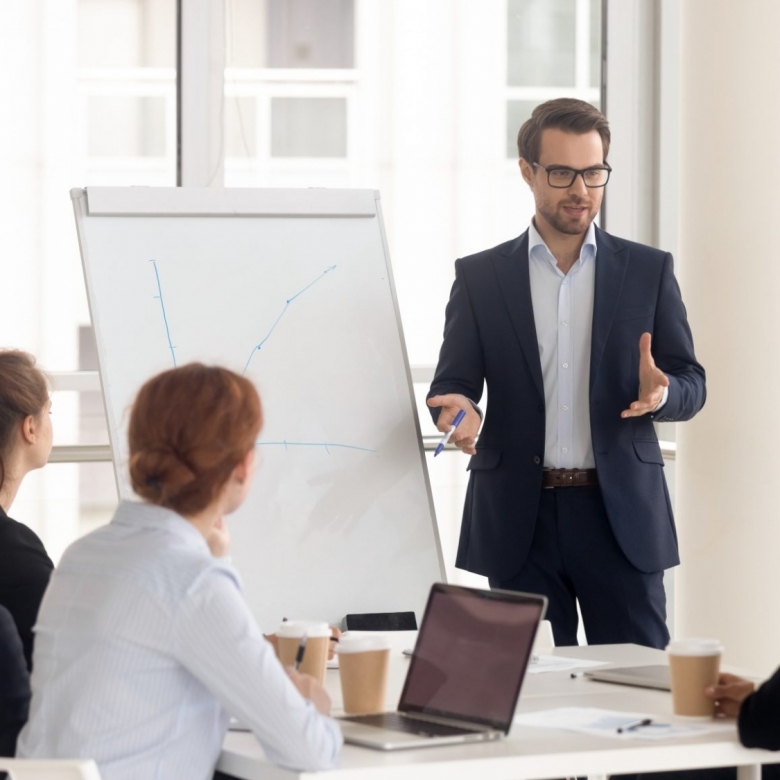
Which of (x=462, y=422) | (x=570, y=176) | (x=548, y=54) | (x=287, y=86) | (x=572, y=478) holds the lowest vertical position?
(x=572, y=478)

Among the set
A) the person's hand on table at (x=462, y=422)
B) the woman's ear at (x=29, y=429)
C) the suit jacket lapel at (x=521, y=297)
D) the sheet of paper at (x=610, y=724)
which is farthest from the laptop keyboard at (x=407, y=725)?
the suit jacket lapel at (x=521, y=297)

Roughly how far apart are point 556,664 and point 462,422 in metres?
0.75

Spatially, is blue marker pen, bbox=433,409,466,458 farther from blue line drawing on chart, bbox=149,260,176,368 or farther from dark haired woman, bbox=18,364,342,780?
dark haired woman, bbox=18,364,342,780

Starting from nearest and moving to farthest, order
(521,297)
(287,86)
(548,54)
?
(521,297) < (287,86) < (548,54)

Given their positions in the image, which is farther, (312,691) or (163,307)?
(163,307)

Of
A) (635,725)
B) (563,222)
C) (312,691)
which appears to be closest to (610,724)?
(635,725)

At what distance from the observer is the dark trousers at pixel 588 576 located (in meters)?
2.89

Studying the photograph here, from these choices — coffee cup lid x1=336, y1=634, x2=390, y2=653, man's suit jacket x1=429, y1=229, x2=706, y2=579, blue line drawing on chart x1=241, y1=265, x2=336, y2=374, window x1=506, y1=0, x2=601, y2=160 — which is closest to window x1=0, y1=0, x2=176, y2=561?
window x1=506, y1=0, x2=601, y2=160

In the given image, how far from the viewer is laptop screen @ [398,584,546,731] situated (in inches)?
64.4

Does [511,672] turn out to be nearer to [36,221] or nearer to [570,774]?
[570,774]

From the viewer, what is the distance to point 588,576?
2.90m

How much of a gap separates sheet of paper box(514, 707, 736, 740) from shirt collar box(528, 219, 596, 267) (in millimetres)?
1441

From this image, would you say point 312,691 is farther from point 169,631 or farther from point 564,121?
point 564,121

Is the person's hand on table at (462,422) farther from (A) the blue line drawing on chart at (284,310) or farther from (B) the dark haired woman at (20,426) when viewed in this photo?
(B) the dark haired woman at (20,426)
